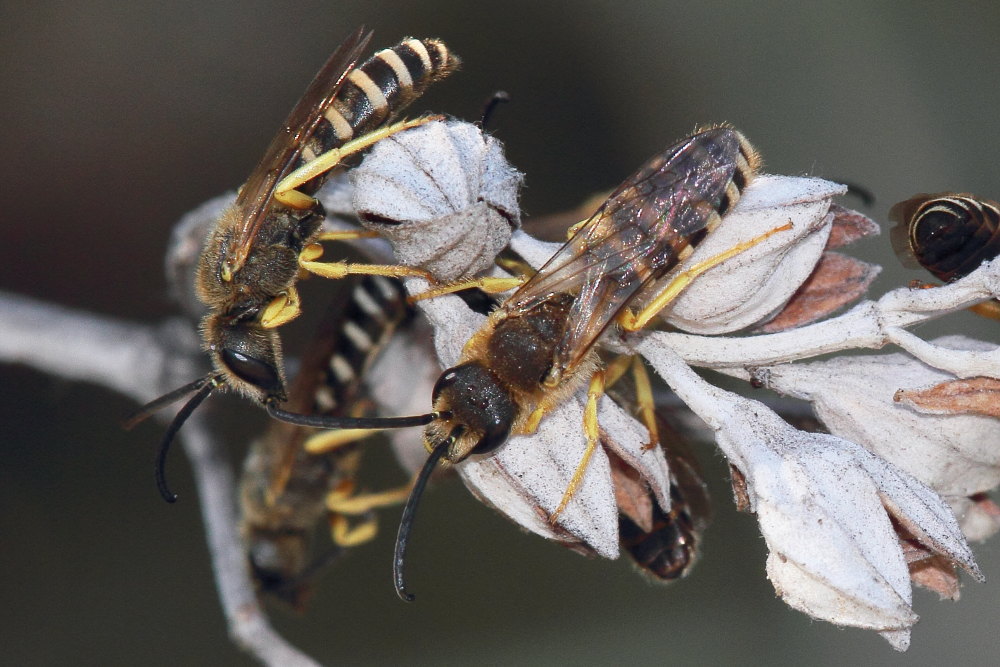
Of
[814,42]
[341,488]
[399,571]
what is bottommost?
[341,488]

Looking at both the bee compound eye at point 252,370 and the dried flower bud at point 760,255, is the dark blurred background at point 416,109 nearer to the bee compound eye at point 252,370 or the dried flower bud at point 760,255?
the bee compound eye at point 252,370

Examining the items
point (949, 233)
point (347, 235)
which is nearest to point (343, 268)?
point (347, 235)

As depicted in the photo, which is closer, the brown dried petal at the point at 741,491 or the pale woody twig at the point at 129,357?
the brown dried petal at the point at 741,491

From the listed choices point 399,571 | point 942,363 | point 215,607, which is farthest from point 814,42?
point 215,607

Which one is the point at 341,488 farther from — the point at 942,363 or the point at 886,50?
the point at 886,50

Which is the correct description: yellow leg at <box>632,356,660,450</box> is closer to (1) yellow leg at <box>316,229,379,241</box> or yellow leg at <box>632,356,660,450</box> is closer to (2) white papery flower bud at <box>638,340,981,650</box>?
(2) white papery flower bud at <box>638,340,981,650</box>

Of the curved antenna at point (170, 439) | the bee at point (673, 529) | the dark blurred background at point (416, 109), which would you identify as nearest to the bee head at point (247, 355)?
the curved antenna at point (170, 439)
